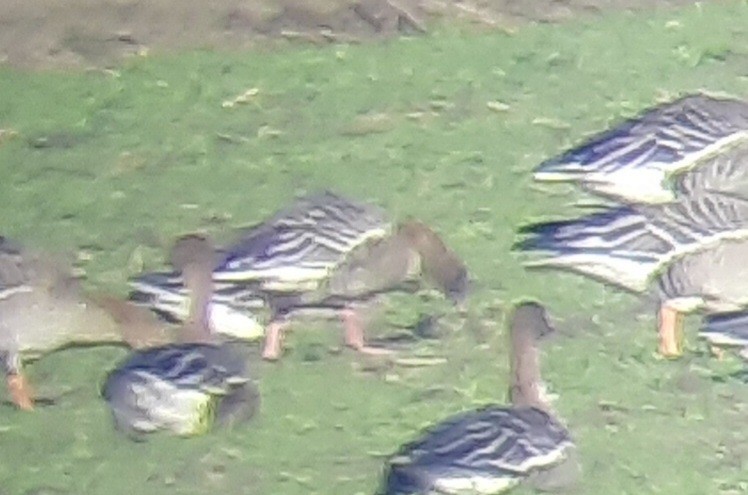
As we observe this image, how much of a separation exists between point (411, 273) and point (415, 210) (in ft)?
0.20

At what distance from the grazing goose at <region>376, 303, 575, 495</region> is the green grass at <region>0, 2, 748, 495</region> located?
2 centimetres

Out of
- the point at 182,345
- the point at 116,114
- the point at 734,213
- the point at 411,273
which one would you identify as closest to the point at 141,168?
the point at 116,114

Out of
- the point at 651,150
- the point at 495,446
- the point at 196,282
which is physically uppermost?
the point at 651,150

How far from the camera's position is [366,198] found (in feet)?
4.55

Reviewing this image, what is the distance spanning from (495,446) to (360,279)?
0.66 ft

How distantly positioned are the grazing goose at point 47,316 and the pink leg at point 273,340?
0.29 feet

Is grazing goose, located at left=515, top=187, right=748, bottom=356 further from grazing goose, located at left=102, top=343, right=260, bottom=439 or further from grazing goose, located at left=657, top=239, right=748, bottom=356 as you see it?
grazing goose, located at left=102, top=343, right=260, bottom=439

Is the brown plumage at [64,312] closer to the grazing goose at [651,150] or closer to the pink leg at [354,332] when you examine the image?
the pink leg at [354,332]

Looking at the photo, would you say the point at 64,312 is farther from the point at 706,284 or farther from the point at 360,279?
the point at 706,284

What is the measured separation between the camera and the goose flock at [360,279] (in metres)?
1.34

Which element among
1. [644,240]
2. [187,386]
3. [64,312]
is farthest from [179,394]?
[644,240]

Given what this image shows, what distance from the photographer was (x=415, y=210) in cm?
139

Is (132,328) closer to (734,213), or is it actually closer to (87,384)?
(87,384)

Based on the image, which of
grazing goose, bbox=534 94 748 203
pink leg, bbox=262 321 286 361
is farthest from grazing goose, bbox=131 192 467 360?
grazing goose, bbox=534 94 748 203
